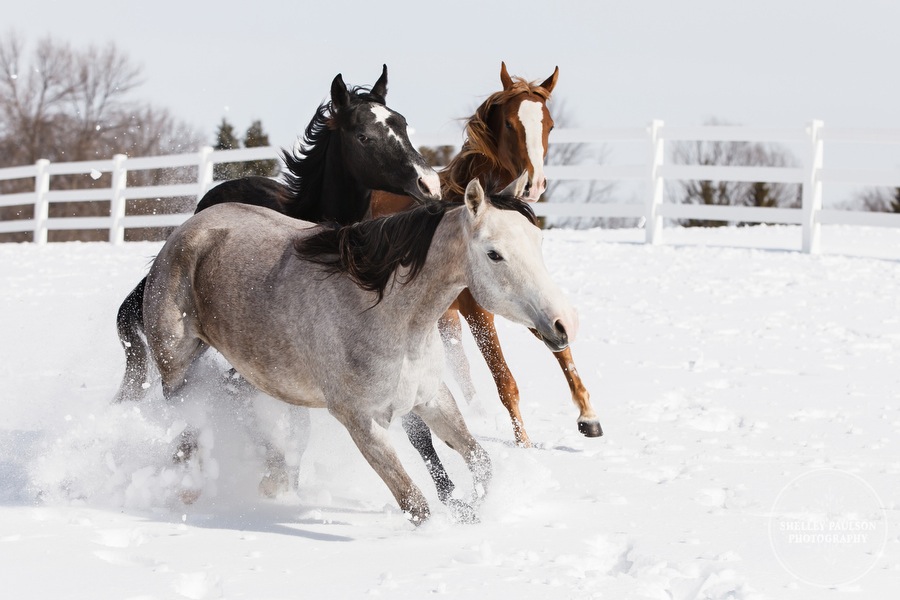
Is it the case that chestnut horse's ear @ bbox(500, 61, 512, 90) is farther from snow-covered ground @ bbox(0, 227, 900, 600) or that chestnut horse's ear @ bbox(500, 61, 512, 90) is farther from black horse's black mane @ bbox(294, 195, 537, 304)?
black horse's black mane @ bbox(294, 195, 537, 304)

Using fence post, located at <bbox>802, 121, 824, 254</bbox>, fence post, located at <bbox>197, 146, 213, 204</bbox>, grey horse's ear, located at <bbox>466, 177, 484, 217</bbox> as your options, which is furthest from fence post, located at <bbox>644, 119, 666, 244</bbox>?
grey horse's ear, located at <bbox>466, 177, 484, 217</bbox>

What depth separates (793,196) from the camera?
44812 millimetres

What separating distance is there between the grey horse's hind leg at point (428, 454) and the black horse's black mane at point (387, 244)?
25.9 inches

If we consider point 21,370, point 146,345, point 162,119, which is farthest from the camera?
point 162,119

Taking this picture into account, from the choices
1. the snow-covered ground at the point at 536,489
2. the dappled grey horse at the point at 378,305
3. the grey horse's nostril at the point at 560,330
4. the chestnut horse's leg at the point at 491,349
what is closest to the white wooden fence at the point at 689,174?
the snow-covered ground at the point at 536,489

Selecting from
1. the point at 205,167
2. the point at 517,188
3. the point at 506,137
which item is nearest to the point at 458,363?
the point at 506,137

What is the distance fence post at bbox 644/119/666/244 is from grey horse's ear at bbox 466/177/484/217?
11.5 meters

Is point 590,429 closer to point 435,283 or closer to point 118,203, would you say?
point 435,283

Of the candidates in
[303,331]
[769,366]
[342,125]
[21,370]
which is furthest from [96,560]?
[769,366]

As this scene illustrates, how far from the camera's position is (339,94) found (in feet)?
18.1

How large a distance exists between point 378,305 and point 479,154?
2.17m

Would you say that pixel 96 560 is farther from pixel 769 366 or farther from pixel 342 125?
pixel 769 366

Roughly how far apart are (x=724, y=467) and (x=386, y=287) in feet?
6.57

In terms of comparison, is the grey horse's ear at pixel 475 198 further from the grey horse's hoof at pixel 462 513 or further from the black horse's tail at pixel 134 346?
the black horse's tail at pixel 134 346
